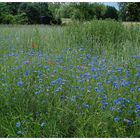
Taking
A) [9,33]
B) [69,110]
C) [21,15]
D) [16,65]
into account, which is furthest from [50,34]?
[21,15]

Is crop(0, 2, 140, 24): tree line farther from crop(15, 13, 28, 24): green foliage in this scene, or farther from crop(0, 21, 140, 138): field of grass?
crop(0, 21, 140, 138): field of grass

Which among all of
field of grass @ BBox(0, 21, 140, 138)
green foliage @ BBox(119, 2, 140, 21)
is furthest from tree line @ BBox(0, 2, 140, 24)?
field of grass @ BBox(0, 21, 140, 138)

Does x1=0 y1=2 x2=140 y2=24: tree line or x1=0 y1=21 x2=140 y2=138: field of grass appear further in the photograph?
x1=0 y1=2 x2=140 y2=24: tree line

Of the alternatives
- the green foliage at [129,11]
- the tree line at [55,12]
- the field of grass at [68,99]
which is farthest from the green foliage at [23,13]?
the field of grass at [68,99]

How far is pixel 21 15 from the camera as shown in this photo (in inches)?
508

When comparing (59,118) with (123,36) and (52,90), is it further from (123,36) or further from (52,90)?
(123,36)

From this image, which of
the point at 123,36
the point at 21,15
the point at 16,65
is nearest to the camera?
the point at 16,65

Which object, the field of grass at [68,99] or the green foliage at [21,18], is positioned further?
the green foliage at [21,18]

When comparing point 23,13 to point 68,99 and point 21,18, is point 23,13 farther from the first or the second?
point 68,99

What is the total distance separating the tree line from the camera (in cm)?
1162

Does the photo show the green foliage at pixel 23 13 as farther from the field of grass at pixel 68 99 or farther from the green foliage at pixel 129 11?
the field of grass at pixel 68 99

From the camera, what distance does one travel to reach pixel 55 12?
12.3 metres

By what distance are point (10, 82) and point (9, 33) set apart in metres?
4.59

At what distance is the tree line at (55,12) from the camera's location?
11.6 m
